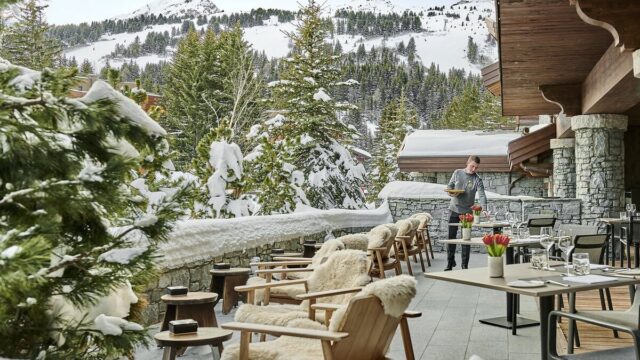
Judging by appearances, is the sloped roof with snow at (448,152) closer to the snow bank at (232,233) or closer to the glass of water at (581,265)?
the snow bank at (232,233)

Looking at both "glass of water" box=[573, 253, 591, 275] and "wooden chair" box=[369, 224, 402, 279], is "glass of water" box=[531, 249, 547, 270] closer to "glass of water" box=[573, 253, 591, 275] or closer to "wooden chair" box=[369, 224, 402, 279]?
"glass of water" box=[573, 253, 591, 275]

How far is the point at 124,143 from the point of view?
5.50 ft

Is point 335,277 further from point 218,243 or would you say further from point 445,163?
point 445,163

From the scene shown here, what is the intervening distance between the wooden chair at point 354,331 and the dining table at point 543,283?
0.57m

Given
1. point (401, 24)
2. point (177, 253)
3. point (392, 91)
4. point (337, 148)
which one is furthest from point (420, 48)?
point (177, 253)

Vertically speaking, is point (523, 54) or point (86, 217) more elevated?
point (523, 54)

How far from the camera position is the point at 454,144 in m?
20.4

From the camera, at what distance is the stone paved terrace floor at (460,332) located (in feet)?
15.9

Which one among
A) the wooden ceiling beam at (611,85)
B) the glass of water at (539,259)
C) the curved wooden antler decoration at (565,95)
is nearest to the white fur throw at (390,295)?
the glass of water at (539,259)

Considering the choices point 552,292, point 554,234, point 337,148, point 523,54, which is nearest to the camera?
point 552,292

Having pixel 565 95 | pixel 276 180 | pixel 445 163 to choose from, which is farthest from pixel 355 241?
pixel 445 163

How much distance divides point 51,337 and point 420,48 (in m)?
179

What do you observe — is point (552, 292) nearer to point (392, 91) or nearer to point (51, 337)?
point (51, 337)

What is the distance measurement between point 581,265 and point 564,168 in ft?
34.6
